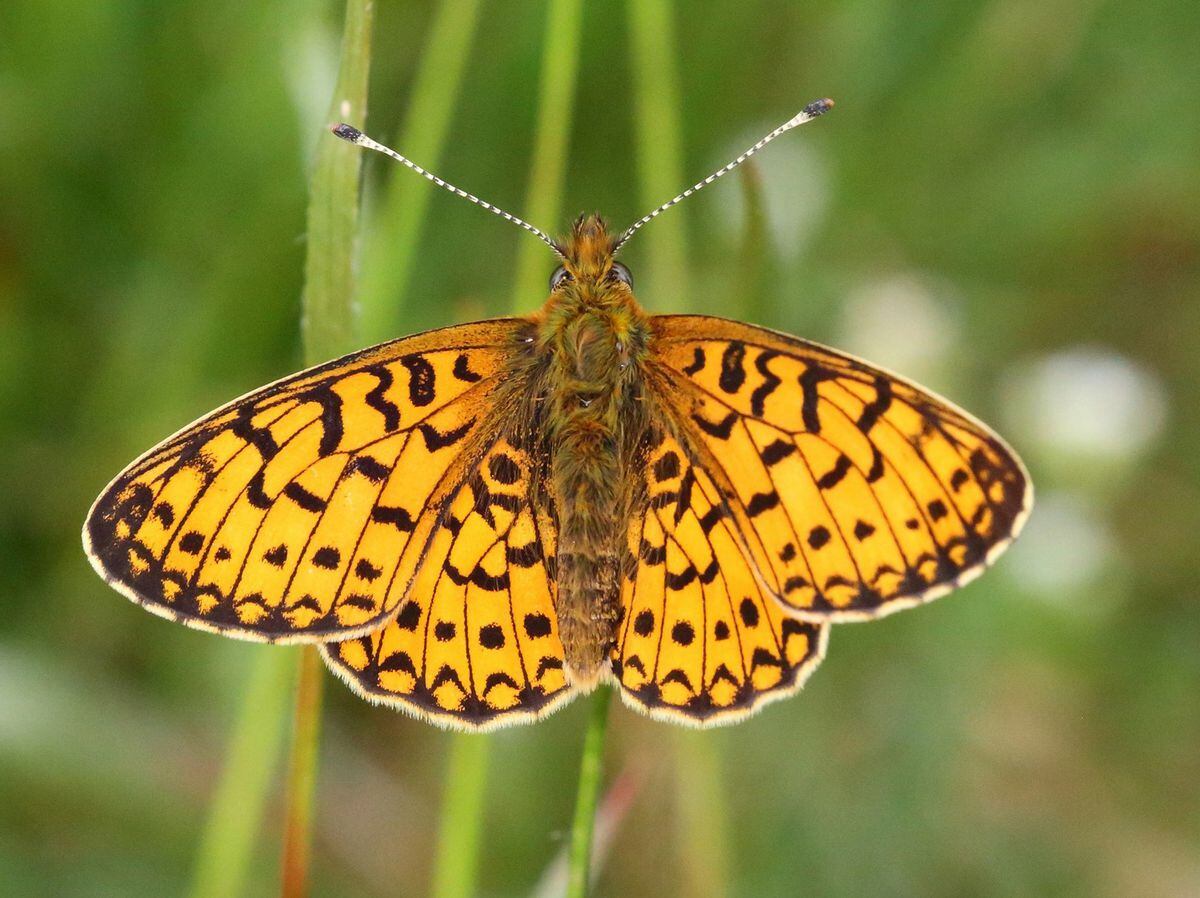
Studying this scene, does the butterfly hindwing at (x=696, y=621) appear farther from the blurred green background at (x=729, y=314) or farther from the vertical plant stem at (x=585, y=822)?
the blurred green background at (x=729, y=314)

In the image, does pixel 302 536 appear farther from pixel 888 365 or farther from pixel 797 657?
pixel 888 365

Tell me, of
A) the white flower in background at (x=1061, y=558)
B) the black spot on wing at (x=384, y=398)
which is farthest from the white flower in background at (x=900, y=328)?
the black spot on wing at (x=384, y=398)

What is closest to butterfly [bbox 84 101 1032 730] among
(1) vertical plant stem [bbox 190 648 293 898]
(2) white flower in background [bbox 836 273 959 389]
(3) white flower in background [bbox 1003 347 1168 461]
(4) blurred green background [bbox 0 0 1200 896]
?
(1) vertical plant stem [bbox 190 648 293 898]

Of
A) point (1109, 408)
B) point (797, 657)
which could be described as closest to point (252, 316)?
point (797, 657)

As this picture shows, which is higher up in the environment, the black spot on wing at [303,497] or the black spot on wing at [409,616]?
the black spot on wing at [303,497]

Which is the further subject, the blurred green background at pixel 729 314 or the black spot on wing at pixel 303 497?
the blurred green background at pixel 729 314

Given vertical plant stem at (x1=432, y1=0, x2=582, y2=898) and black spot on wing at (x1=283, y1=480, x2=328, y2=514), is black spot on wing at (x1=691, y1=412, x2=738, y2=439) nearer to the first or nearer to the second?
vertical plant stem at (x1=432, y1=0, x2=582, y2=898)
